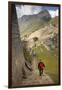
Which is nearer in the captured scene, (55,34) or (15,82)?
(15,82)

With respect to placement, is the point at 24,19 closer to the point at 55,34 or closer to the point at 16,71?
the point at 55,34

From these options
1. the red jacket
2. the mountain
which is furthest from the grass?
the mountain

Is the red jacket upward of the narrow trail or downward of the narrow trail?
upward

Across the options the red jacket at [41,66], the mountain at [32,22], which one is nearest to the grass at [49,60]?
the red jacket at [41,66]

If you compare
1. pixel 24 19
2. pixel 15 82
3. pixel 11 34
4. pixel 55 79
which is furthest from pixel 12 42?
pixel 55 79

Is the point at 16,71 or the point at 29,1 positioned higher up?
the point at 29,1

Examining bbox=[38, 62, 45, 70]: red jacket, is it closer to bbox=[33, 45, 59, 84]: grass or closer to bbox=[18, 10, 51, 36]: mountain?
bbox=[33, 45, 59, 84]: grass

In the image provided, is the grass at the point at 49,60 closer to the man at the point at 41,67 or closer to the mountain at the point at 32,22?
the man at the point at 41,67
